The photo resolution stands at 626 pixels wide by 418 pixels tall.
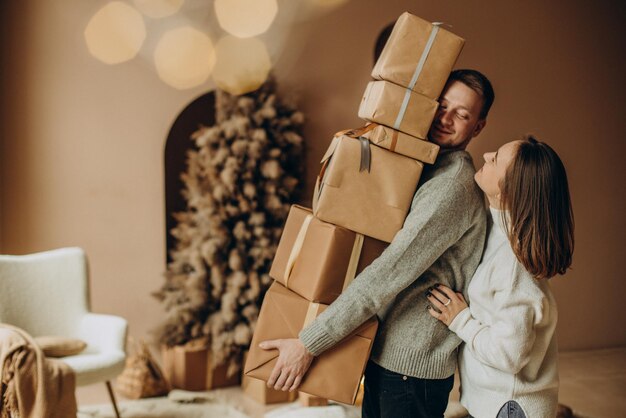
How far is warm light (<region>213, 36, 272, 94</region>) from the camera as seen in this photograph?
374cm

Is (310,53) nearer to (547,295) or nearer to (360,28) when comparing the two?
(360,28)

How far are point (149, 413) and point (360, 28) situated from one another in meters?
2.73

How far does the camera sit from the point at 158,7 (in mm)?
3670

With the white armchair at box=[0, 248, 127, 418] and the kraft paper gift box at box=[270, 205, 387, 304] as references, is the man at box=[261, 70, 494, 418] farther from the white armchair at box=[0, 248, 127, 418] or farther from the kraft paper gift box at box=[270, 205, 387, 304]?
the white armchair at box=[0, 248, 127, 418]

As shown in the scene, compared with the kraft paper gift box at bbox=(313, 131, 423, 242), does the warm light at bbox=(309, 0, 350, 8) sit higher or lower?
higher

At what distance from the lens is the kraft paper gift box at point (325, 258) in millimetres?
1417

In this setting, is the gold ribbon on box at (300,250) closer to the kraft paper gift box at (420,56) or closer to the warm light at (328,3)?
the kraft paper gift box at (420,56)

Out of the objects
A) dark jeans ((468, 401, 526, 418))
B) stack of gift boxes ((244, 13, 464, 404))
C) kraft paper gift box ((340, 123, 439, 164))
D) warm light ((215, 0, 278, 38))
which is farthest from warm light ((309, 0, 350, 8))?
dark jeans ((468, 401, 526, 418))

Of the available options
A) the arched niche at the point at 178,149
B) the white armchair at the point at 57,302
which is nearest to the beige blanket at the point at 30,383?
the white armchair at the point at 57,302

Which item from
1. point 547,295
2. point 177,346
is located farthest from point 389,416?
point 177,346

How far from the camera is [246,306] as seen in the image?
3396 millimetres

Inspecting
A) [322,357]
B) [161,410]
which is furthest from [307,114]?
[322,357]

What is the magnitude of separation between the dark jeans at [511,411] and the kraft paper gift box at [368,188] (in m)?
0.47

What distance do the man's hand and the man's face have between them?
2.03 feet
